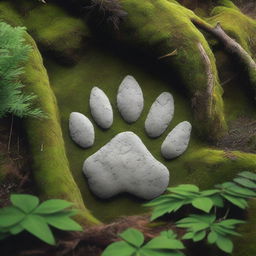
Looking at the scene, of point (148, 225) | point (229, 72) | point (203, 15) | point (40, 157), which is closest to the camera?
point (148, 225)

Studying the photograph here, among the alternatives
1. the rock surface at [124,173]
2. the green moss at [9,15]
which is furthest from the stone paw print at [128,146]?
the green moss at [9,15]

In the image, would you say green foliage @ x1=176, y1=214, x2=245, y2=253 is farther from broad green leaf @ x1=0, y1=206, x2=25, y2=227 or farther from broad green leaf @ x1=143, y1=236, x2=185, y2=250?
broad green leaf @ x1=0, y1=206, x2=25, y2=227

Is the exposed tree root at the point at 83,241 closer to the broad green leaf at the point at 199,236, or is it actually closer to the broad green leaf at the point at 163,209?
the broad green leaf at the point at 163,209

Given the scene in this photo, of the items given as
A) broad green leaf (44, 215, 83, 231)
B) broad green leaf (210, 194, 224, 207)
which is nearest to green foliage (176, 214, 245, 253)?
broad green leaf (210, 194, 224, 207)

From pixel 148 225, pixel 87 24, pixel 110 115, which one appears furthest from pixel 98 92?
pixel 148 225

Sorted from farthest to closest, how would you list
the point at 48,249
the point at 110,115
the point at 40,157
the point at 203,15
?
1. the point at 203,15
2. the point at 110,115
3. the point at 40,157
4. the point at 48,249

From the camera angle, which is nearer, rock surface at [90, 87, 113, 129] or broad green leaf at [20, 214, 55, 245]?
broad green leaf at [20, 214, 55, 245]

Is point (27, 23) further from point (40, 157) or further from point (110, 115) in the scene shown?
point (40, 157)
